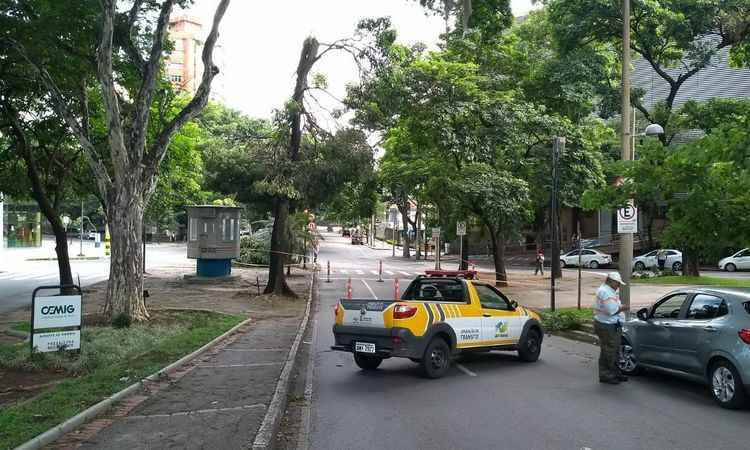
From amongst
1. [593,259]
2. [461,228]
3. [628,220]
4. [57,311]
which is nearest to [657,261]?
[593,259]

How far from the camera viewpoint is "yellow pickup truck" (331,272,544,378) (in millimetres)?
9539

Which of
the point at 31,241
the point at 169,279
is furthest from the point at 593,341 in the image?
the point at 31,241

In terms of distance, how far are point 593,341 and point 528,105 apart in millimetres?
12510

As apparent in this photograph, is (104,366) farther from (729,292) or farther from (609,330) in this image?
(729,292)

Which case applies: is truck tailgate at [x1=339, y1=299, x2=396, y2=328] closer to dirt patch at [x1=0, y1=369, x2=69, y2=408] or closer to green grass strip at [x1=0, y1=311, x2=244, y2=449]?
green grass strip at [x1=0, y1=311, x2=244, y2=449]

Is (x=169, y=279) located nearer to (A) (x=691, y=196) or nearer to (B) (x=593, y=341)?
(B) (x=593, y=341)

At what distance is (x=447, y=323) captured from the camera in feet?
32.6

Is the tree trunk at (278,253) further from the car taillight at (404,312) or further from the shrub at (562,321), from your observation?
the car taillight at (404,312)

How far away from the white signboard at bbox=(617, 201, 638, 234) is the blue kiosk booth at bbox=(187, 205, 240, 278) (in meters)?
17.8

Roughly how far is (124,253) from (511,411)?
8.85m

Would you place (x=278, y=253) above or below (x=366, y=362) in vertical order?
above

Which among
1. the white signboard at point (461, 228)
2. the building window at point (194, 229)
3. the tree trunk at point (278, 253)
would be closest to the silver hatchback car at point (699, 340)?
the tree trunk at point (278, 253)

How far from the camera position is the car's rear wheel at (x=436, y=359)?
9.62m

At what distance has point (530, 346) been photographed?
37.8ft
